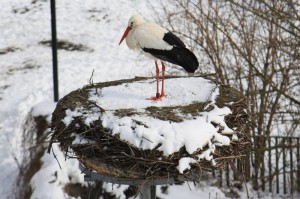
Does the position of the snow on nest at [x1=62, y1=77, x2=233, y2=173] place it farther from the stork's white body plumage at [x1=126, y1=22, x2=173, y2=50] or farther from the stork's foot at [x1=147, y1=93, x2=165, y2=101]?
the stork's white body plumage at [x1=126, y1=22, x2=173, y2=50]

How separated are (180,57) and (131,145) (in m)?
1.00

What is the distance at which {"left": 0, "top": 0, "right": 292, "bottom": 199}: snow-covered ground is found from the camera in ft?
28.3

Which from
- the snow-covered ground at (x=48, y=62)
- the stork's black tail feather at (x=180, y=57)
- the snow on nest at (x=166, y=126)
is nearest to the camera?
the snow on nest at (x=166, y=126)

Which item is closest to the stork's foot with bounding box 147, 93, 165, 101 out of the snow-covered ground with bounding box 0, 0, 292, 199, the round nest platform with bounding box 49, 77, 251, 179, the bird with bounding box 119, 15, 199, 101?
the bird with bounding box 119, 15, 199, 101

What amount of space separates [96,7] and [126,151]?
1443 cm

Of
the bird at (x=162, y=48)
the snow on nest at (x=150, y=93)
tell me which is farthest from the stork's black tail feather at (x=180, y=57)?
the snow on nest at (x=150, y=93)

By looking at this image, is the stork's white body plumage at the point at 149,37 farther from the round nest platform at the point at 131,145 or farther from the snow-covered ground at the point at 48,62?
the snow-covered ground at the point at 48,62

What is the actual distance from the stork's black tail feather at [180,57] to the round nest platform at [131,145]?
30cm

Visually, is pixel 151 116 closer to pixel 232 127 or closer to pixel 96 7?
pixel 232 127

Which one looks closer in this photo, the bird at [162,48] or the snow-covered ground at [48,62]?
the bird at [162,48]

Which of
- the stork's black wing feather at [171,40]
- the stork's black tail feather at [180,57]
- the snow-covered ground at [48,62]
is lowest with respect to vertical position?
the snow-covered ground at [48,62]

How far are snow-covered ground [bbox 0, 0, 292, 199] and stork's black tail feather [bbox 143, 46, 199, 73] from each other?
3.34 m

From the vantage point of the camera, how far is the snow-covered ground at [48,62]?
8617 millimetres

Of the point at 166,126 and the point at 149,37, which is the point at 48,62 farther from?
the point at 166,126
